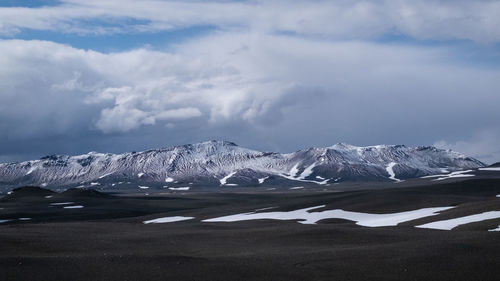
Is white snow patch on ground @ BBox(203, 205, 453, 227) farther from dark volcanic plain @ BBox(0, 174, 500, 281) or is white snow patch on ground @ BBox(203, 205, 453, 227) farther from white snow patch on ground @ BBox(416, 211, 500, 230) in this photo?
white snow patch on ground @ BBox(416, 211, 500, 230)

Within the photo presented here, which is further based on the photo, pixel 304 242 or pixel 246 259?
pixel 304 242

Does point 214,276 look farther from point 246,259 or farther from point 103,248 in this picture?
point 103,248

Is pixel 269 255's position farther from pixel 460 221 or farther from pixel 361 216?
pixel 361 216

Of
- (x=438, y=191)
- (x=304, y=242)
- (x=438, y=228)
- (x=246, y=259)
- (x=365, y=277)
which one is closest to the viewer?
(x=365, y=277)

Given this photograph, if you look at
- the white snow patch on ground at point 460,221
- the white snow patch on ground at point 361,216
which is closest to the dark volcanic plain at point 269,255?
the white snow patch on ground at point 460,221

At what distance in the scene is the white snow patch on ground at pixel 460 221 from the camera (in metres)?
47.8

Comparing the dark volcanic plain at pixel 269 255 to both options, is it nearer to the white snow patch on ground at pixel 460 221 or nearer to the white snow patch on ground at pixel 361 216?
the white snow patch on ground at pixel 460 221

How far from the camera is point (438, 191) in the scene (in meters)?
107

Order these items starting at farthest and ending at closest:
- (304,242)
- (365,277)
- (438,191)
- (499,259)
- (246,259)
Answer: (438,191) < (304,242) < (246,259) < (499,259) < (365,277)

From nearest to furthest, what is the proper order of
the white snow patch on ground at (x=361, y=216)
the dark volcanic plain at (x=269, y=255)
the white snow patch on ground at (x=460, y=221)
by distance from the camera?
the dark volcanic plain at (x=269, y=255), the white snow patch on ground at (x=460, y=221), the white snow patch on ground at (x=361, y=216)

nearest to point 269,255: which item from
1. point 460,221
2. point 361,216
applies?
point 460,221

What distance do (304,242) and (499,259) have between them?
14916 mm

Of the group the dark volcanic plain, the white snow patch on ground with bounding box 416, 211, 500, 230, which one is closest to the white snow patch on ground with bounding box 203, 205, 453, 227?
the dark volcanic plain

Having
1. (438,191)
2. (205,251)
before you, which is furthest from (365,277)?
(438,191)
